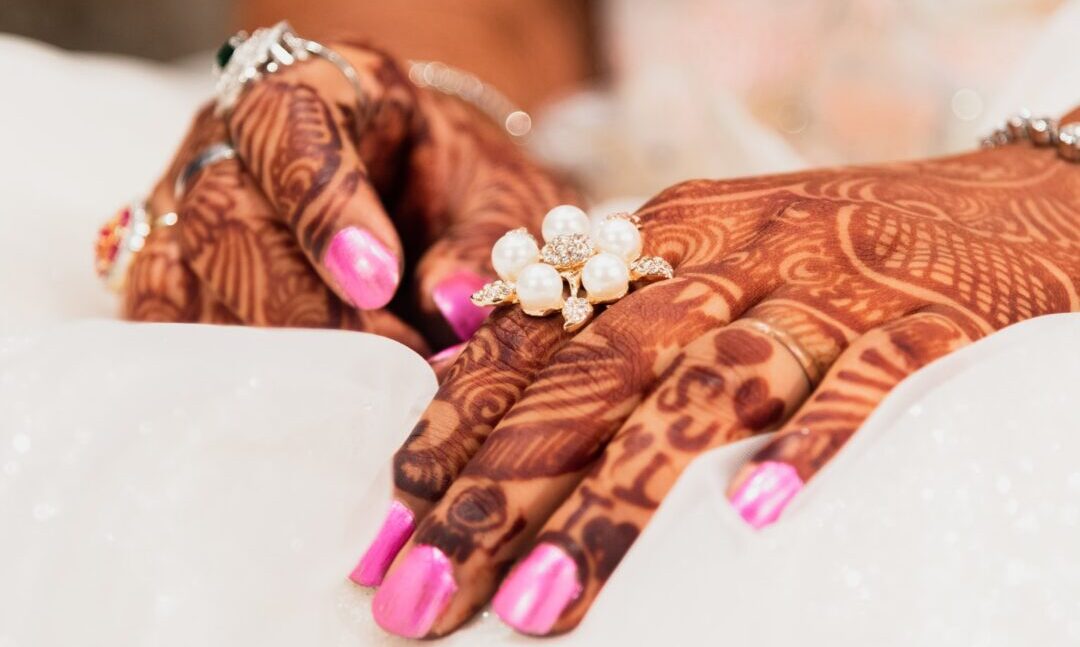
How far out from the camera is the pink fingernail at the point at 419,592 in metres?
0.48

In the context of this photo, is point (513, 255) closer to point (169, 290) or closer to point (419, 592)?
point (419, 592)

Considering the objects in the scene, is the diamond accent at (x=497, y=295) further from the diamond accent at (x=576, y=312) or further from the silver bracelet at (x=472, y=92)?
the silver bracelet at (x=472, y=92)

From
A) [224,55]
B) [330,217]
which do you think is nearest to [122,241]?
[224,55]

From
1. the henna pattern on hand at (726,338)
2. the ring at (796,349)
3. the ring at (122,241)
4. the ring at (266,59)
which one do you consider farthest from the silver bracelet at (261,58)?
the ring at (796,349)

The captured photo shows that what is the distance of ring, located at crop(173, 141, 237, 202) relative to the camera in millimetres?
854

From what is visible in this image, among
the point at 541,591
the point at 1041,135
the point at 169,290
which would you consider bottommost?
the point at 169,290

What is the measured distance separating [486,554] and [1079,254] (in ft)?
1.39

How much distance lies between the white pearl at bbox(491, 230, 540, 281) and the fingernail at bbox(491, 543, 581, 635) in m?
0.18

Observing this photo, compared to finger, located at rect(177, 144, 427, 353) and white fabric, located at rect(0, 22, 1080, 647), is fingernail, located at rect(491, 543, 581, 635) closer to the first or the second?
white fabric, located at rect(0, 22, 1080, 647)

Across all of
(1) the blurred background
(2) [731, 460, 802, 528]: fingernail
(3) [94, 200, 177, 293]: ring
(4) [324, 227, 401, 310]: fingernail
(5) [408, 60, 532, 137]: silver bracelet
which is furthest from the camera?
(5) [408, 60, 532, 137]: silver bracelet

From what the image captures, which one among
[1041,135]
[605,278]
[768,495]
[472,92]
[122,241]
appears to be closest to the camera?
[768,495]

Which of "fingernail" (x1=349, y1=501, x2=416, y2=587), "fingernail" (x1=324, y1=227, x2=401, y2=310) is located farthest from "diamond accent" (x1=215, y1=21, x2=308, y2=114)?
"fingernail" (x1=349, y1=501, x2=416, y2=587)

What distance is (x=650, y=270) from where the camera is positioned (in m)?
0.58

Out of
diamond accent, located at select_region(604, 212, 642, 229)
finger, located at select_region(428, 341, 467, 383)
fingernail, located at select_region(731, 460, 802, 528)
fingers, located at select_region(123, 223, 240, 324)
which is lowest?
fingers, located at select_region(123, 223, 240, 324)
